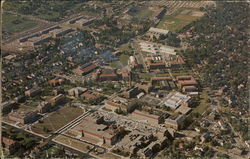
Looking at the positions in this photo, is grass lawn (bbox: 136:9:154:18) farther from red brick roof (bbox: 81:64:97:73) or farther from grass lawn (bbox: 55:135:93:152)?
grass lawn (bbox: 55:135:93:152)

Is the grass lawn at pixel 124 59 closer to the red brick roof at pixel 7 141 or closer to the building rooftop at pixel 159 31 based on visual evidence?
the building rooftop at pixel 159 31

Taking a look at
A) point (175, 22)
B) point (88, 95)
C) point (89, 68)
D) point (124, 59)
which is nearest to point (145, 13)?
point (175, 22)

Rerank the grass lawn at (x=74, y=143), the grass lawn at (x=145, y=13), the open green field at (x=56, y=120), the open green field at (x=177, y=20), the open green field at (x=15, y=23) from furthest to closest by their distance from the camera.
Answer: the grass lawn at (x=145, y=13) < the open green field at (x=177, y=20) < the open green field at (x=15, y=23) < the open green field at (x=56, y=120) < the grass lawn at (x=74, y=143)

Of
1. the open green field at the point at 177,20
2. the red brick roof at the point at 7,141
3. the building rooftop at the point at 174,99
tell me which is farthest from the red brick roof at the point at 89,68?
the open green field at the point at 177,20

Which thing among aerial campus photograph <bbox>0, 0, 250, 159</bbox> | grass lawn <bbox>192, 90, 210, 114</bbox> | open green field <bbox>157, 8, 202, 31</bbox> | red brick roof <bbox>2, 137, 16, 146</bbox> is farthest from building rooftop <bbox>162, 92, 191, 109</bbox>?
open green field <bbox>157, 8, 202, 31</bbox>

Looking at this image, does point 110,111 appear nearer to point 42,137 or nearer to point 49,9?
point 42,137

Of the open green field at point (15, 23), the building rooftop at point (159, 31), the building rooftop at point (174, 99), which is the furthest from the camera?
the open green field at point (15, 23)

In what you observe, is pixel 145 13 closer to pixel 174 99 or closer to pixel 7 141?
pixel 174 99
